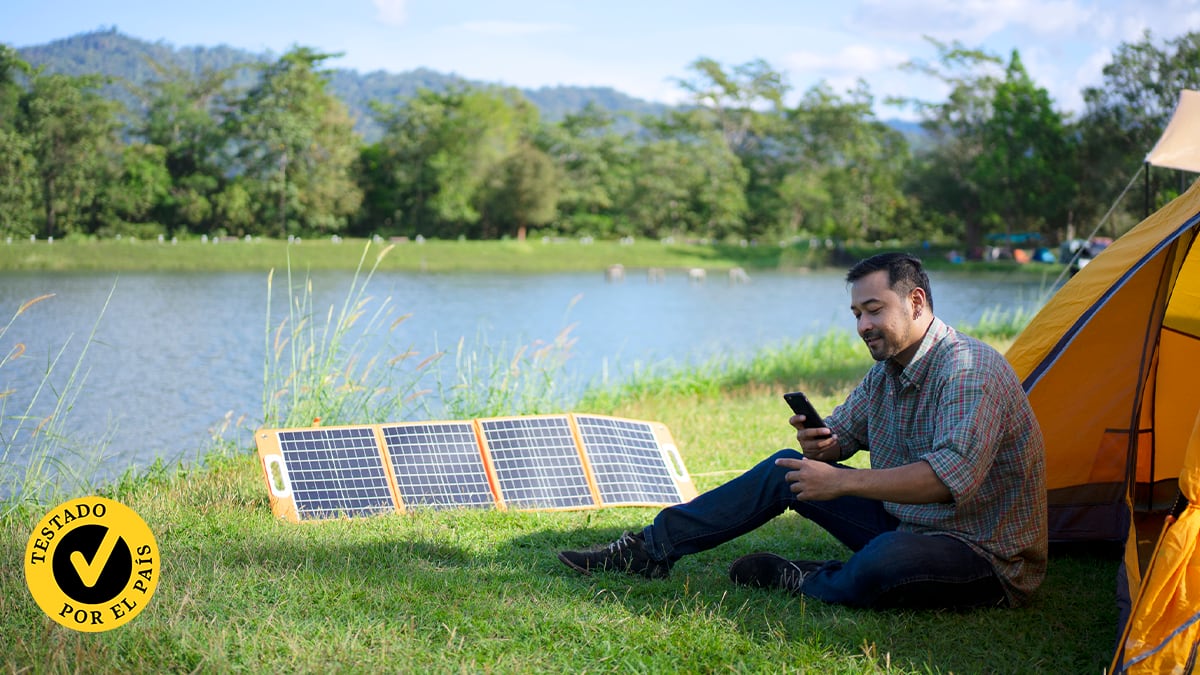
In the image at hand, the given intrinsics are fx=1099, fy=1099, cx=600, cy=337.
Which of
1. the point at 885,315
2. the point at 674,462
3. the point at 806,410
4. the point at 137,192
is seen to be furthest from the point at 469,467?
the point at 137,192

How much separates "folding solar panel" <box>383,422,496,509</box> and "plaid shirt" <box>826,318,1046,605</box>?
1875mm

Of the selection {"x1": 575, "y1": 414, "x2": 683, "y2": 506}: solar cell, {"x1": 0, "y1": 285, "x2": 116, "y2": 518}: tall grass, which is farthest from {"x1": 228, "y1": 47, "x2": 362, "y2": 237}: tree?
{"x1": 575, "y1": 414, "x2": 683, "y2": 506}: solar cell

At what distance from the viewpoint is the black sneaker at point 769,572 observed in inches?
128

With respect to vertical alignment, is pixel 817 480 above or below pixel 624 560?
above

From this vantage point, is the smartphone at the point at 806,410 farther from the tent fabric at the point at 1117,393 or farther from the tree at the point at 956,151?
the tree at the point at 956,151

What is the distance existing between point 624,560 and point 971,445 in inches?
44.0

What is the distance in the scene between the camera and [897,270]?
2.82 m

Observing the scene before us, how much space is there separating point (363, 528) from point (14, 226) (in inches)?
916

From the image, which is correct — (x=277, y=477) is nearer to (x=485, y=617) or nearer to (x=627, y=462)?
(x=627, y=462)

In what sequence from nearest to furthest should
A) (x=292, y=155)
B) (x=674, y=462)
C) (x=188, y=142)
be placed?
(x=674, y=462) → (x=188, y=142) → (x=292, y=155)

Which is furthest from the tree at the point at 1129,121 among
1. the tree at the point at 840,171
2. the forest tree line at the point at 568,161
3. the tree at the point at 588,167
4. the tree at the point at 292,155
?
the tree at the point at 292,155

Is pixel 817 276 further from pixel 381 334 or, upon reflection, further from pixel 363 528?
pixel 363 528

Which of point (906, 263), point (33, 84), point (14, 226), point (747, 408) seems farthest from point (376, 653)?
point (33, 84)

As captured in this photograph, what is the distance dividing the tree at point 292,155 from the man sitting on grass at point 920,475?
3235 centimetres
